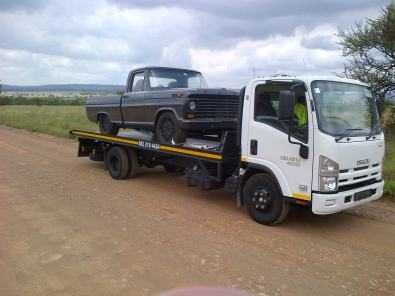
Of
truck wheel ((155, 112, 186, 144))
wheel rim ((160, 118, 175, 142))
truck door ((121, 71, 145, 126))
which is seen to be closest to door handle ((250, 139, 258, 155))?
truck wheel ((155, 112, 186, 144))

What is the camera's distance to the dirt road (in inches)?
181

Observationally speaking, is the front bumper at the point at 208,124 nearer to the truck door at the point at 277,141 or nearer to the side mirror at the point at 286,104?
the truck door at the point at 277,141

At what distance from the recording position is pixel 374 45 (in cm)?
1677

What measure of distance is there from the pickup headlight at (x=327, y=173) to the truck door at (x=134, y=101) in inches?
178

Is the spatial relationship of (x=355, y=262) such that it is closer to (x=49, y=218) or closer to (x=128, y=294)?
(x=128, y=294)

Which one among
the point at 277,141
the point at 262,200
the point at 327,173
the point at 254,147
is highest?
the point at 277,141

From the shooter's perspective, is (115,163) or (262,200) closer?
(262,200)

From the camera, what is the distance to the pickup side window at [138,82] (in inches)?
380

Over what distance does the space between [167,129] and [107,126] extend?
271cm

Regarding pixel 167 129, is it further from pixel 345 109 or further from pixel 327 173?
pixel 327 173

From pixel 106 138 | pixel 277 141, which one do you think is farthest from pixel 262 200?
pixel 106 138

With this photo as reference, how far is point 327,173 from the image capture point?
579 centimetres

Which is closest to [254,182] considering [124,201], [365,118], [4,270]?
[365,118]

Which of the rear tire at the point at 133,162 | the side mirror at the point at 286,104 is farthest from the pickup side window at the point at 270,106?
the rear tire at the point at 133,162
